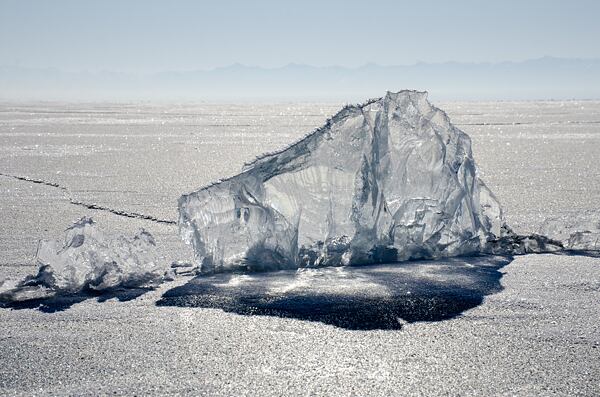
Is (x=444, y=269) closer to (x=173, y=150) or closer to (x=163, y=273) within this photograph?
(x=163, y=273)

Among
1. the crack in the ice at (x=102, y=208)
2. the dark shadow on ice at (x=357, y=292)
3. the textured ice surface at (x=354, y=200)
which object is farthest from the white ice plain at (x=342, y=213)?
the crack in the ice at (x=102, y=208)

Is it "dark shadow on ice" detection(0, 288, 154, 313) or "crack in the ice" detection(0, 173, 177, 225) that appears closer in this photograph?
"dark shadow on ice" detection(0, 288, 154, 313)

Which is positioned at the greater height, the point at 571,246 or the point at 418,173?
the point at 418,173

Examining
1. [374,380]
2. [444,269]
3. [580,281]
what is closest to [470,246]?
[444,269]

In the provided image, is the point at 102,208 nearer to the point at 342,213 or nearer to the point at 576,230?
the point at 342,213

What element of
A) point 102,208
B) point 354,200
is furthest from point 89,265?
point 102,208

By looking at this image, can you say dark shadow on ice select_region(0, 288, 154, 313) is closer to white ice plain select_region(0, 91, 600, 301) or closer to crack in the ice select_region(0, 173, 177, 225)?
white ice plain select_region(0, 91, 600, 301)

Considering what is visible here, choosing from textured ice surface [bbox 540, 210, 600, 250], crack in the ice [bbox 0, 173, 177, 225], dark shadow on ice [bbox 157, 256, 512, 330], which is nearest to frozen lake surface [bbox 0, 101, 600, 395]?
dark shadow on ice [bbox 157, 256, 512, 330]
